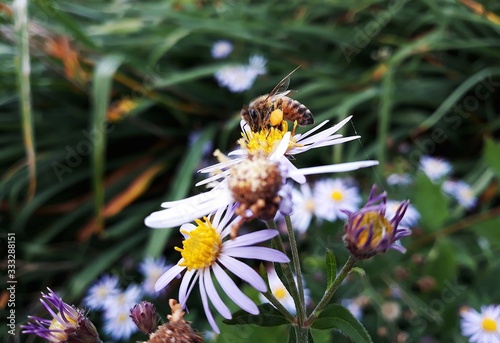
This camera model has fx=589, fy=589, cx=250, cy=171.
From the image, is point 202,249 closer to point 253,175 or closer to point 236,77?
point 253,175

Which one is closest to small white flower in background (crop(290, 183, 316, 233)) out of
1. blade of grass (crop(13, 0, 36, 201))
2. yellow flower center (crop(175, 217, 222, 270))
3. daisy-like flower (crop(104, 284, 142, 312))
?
daisy-like flower (crop(104, 284, 142, 312))

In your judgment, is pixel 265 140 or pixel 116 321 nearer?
pixel 265 140

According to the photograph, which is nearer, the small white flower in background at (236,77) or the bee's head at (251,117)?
the bee's head at (251,117)

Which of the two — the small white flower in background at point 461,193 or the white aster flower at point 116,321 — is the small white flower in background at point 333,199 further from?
the white aster flower at point 116,321

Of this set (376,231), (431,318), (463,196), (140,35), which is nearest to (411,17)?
(463,196)

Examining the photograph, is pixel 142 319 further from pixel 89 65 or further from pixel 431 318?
pixel 89 65

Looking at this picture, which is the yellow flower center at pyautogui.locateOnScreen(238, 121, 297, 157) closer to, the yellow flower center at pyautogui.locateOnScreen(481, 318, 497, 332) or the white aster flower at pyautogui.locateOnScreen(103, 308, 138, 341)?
the yellow flower center at pyautogui.locateOnScreen(481, 318, 497, 332)

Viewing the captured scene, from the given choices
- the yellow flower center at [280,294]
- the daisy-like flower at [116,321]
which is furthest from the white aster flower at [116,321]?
the yellow flower center at [280,294]

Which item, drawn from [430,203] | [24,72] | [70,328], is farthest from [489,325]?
[24,72]
